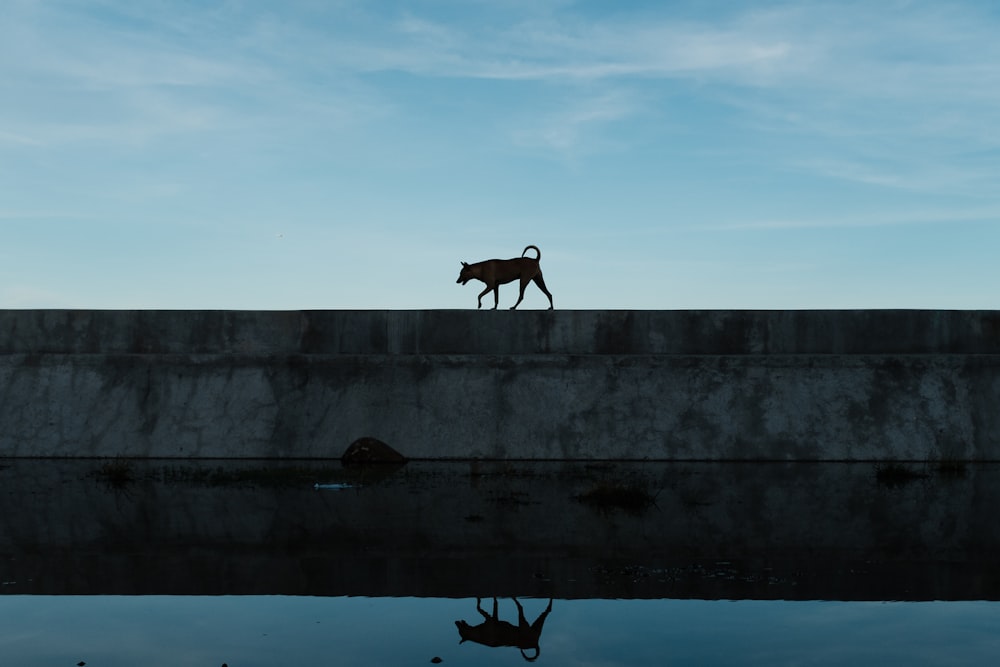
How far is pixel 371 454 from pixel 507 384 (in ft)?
7.39

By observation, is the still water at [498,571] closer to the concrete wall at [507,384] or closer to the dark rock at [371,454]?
the dark rock at [371,454]

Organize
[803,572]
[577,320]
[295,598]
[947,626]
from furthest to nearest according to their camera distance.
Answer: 1. [577,320]
2. [803,572]
3. [295,598]
4. [947,626]

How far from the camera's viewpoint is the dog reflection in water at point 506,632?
6047mm

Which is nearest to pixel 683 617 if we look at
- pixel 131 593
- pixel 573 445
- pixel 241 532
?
pixel 131 593

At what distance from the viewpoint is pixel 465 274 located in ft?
62.6

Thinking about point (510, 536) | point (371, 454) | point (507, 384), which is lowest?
point (510, 536)

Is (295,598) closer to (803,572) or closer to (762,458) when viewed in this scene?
(803,572)

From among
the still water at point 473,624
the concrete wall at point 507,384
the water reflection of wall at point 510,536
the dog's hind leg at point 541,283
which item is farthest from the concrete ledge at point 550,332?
the still water at point 473,624

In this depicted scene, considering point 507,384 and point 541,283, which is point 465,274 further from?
point 507,384

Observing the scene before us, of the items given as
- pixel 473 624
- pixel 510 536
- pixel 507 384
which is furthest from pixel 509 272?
pixel 473 624

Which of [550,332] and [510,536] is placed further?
[550,332]

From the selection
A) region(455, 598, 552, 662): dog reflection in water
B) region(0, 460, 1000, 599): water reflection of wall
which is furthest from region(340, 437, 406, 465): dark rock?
region(455, 598, 552, 662): dog reflection in water

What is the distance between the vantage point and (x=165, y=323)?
699 inches

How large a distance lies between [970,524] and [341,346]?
996cm
